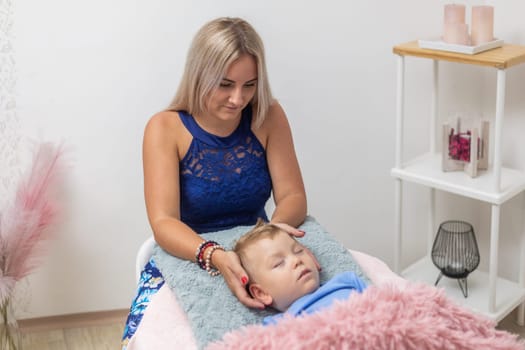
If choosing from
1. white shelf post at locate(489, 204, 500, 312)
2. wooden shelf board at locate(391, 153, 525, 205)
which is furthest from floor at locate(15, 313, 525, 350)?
wooden shelf board at locate(391, 153, 525, 205)

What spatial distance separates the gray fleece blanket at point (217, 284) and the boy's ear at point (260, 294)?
3 cm

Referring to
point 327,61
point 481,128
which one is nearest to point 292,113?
point 327,61

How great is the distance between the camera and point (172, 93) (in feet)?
8.84

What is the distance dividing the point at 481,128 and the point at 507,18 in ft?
1.40

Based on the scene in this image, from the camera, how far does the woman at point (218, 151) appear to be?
77.3 inches

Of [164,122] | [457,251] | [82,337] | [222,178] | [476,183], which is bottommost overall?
[82,337]

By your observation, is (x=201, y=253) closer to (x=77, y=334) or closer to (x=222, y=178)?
(x=222, y=178)

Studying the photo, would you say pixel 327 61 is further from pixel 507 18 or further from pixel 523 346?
pixel 523 346

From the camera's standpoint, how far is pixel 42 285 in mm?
2779

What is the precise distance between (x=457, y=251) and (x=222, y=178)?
3.36ft

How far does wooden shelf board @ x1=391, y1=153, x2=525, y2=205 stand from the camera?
8.23 ft

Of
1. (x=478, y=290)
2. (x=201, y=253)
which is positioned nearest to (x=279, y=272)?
(x=201, y=253)

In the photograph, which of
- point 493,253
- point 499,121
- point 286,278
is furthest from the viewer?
point 493,253

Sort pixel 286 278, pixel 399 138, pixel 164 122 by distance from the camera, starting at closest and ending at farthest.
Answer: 1. pixel 286 278
2. pixel 164 122
3. pixel 399 138
